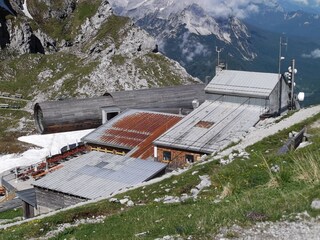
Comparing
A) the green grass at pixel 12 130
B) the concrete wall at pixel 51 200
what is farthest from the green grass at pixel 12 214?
the green grass at pixel 12 130

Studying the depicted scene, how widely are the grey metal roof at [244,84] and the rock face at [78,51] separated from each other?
54760mm

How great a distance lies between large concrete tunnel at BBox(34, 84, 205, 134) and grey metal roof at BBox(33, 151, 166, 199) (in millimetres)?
26795

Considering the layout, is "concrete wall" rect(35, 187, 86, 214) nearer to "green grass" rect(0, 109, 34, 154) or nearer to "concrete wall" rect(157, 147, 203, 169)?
"concrete wall" rect(157, 147, 203, 169)

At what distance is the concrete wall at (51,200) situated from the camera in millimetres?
30139

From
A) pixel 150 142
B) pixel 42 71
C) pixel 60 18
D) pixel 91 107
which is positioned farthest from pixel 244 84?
pixel 60 18

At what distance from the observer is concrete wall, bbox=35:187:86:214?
98.9ft

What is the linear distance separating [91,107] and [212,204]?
4910 cm

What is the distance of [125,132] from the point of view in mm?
47812

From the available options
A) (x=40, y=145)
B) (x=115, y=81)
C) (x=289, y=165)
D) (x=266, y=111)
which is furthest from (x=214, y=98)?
(x=115, y=81)

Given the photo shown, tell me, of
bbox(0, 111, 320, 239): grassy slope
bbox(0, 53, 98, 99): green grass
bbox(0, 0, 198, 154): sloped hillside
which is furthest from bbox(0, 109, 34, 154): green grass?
bbox(0, 111, 320, 239): grassy slope

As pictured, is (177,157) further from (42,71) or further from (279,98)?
(42,71)

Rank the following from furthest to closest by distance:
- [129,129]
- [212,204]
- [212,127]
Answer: [129,129] → [212,127] → [212,204]

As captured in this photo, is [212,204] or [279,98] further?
[279,98]

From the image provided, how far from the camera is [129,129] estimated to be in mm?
48375
